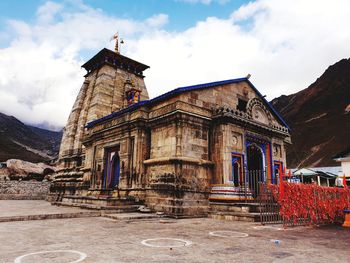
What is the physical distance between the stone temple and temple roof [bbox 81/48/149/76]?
9.72 m

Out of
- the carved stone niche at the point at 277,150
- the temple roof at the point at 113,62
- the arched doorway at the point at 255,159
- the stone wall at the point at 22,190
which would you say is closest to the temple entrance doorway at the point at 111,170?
the arched doorway at the point at 255,159

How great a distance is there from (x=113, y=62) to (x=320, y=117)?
79.3m

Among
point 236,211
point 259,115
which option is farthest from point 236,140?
point 236,211

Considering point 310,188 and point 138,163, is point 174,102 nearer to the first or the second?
point 138,163

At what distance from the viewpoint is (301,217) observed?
406 inches

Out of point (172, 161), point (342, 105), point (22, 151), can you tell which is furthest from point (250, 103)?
point (342, 105)

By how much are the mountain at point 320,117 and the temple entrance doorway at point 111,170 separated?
161 feet

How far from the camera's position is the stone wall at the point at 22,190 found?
1078 inches

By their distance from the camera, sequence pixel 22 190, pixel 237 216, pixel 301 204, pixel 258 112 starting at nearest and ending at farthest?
pixel 301 204
pixel 237 216
pixel 258 112
pixel 22 190

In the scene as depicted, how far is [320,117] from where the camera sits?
84.9 metres

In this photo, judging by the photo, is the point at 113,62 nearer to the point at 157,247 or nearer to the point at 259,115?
the point at 259,115

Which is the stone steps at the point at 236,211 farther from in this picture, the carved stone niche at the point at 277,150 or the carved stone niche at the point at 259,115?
the carved stone niche at the point at 277,150

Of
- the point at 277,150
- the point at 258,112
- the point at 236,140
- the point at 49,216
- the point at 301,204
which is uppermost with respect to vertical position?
the point at 258,112

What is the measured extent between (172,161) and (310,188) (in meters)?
6.36
